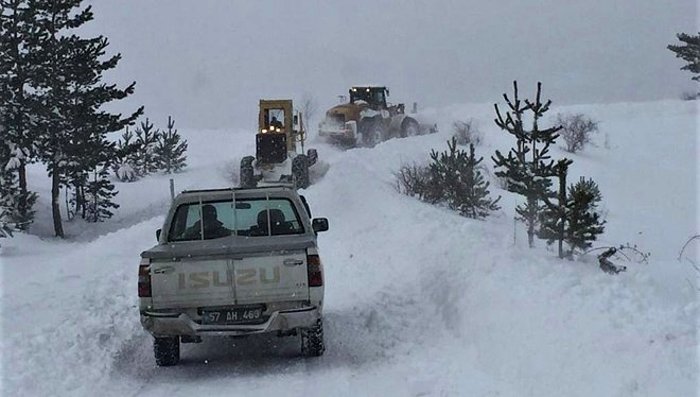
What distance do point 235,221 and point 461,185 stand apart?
11405 mm

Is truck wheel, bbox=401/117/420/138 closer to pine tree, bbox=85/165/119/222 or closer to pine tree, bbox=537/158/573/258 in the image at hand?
pine tree, bbox=85/165/119/222

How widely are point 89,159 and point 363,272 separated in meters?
17.6

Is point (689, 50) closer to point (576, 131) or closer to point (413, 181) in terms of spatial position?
point (576, 131)

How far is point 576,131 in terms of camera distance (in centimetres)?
3978

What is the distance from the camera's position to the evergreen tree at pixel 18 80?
27.0 m

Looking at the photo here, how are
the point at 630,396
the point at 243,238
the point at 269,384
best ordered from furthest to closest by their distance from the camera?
the point at 243,238, the point at 269,384, the point at 630,396

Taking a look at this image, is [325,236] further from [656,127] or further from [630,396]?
[656,127]

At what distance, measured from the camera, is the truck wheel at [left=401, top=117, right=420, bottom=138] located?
4016 cm

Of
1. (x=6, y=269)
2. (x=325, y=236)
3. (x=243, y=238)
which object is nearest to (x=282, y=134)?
(x=325, y=236)

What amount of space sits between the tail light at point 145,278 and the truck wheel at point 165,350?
0.66 meters

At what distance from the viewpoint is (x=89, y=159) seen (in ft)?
93.4

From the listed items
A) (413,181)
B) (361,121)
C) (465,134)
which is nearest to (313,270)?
(413,181)

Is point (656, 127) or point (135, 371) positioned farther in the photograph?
point (656, 127)

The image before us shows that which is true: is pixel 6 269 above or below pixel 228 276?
below
